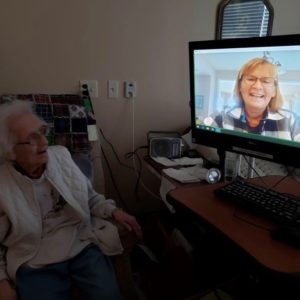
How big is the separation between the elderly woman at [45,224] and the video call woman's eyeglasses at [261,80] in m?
0.72

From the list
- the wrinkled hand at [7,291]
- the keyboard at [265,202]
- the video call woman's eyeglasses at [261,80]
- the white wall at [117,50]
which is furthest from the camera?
the white wall at [117,50]

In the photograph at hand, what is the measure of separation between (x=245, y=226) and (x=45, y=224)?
0.80m

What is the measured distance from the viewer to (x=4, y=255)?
115 cm

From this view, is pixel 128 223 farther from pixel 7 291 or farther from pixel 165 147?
pixel 165 147

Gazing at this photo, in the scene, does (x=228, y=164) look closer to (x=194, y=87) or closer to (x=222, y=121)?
(x=222, y=121)

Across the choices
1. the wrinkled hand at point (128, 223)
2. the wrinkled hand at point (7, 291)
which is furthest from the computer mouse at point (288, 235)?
the wrinkled hand at point (7, 291)

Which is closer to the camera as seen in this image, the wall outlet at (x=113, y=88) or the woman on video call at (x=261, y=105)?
the woman on video call at (x=261, y=105)

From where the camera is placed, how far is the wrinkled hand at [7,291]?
1000mm

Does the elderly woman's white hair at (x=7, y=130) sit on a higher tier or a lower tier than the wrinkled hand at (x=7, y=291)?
higher

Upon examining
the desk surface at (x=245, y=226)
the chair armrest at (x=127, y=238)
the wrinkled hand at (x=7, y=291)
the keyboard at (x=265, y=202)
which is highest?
the keyboard at (x=265, y=202)

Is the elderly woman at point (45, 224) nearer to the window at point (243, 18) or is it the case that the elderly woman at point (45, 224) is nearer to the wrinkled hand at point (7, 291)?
the wrinkled hand at point (7, 291)

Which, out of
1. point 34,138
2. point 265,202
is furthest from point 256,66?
point 34,138

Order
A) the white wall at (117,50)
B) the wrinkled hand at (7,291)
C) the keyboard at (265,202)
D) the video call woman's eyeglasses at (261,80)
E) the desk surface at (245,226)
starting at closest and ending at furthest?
the desk surface at (245,226)
the keyboard at (265,202)
the wrinkled hand at (7,291)
the video call woman's eyeglasses at (261,80)
the white wall at (117,50)

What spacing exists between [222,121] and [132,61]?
832mm
